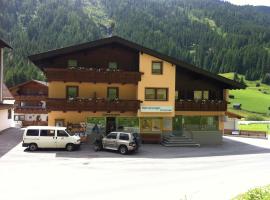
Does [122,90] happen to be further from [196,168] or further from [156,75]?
[196,168]

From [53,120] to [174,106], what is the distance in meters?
12.4

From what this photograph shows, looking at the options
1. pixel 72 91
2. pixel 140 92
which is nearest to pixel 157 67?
pixel 140 92

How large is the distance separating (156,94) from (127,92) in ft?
9.92

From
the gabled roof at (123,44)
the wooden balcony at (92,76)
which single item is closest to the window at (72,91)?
the wooden balcony at (92,76)

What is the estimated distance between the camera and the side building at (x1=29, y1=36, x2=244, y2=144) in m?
37.8

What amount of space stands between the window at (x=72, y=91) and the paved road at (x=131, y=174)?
635cm

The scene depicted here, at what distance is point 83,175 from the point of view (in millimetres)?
23375

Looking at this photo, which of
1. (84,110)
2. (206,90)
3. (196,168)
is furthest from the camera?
(206,90)

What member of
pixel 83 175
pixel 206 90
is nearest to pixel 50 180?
pixel 83 175

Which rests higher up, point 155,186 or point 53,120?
point 53,120

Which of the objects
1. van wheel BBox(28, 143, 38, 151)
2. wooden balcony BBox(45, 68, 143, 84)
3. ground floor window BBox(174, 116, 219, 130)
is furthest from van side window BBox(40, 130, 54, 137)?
ground floor window BBox(174, 116, 219, 130)

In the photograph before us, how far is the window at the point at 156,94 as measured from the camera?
39.9 m

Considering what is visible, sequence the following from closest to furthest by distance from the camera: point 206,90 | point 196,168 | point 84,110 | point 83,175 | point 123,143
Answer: point 83,175
point 196,168
point 123,143
point 84,110
point 206,90

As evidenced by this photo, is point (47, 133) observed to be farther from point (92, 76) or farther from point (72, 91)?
point (92, 76)
